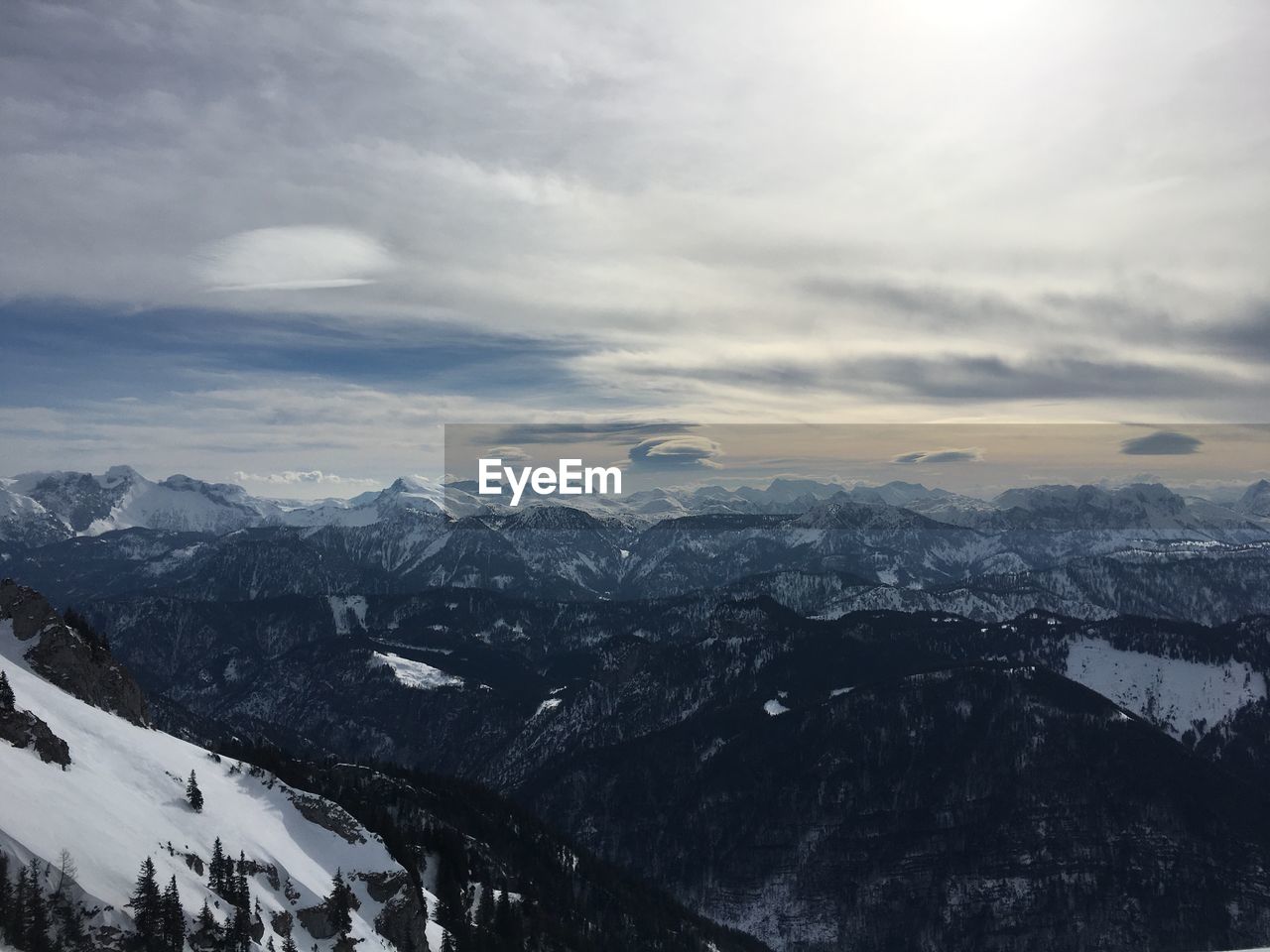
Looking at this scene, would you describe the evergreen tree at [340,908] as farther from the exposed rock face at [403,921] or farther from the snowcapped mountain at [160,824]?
the exposed rock face at [403,921]

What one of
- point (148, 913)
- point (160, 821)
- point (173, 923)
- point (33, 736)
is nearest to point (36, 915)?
point (148, 913)

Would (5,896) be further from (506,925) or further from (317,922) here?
(506,925)

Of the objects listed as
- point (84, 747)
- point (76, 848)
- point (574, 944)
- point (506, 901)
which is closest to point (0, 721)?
point (84, 747)

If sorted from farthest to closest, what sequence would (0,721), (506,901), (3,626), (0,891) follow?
(506,901)
(3,626)
(0,721)
(0,891)

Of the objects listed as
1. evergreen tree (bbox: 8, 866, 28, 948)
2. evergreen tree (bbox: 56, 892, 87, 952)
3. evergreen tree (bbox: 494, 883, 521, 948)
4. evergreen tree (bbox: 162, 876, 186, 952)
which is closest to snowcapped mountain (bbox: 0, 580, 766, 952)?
evergreen tree (bbox: 56, 892, 87, 952)

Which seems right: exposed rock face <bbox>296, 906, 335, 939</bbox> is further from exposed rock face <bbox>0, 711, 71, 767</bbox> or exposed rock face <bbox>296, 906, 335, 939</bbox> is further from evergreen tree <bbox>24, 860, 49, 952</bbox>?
evergreen tree <bbox>24, 860, 49, 952</bbox>

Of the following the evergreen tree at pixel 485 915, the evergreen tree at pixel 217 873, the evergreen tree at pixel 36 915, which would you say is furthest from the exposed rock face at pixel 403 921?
the evergreen tree at pixel 36 915

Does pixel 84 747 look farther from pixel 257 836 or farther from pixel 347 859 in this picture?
pixel 347 859
